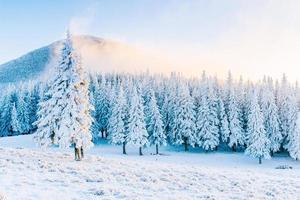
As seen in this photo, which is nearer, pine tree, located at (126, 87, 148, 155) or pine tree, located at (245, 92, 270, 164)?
pine tree, located at (245, 92, 270, 164)

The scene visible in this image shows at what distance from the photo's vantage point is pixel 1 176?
22.4m

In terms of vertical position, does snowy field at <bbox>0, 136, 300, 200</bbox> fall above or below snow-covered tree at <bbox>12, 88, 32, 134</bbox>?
below

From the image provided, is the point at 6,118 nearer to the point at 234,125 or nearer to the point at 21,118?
the point at 21,118

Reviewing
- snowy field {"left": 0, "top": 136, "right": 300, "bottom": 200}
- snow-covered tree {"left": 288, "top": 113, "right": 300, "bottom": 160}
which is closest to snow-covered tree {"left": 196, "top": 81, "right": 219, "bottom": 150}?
snow-covered tree {"left": 288, "top": 113, "right": 300, "bottom": 160}

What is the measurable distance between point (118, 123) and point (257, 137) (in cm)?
2776

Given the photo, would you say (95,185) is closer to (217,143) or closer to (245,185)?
(245,185)

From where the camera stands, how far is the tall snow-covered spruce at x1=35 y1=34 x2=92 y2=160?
129 ft

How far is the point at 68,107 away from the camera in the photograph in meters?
39.6

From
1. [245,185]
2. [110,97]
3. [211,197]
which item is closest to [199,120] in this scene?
[110,97]

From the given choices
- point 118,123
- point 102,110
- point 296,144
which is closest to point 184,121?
point 118,123

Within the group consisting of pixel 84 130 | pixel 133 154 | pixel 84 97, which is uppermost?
pixel 84 97

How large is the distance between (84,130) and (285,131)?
5390cm

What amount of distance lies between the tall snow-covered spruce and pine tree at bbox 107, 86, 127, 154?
3905 cm

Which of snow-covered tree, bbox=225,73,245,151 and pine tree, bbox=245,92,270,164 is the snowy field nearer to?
pine tree, bbox=245,92,270,164
